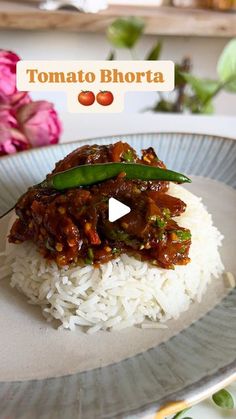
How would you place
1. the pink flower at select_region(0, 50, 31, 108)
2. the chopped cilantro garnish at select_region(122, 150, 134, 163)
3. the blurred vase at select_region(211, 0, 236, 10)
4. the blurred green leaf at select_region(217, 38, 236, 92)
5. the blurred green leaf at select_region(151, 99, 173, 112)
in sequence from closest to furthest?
the chopped cilantro garnish at select_region(122, 150, 134, 163)
the pink flower at select_region(0, 50, 31, 108)
the blurred green leaf at select_region(217, 38, 236, 92)
the blurred green leaf at select_region(151, 99, 173, 112)
the blurred vase at select_region(211, 0, 236, 10)

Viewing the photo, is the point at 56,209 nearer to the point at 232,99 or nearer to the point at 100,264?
the point at 100,264

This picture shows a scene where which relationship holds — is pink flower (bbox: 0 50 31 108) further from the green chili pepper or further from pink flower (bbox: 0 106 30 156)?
the green chili pepper

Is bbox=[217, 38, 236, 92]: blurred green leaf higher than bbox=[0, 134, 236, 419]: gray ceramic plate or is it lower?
higher

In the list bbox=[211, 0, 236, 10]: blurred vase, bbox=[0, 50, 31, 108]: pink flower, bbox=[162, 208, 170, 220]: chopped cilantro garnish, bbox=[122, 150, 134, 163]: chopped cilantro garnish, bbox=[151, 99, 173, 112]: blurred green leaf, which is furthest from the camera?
bbox=[211, 0, 236, 10]: blurred vase

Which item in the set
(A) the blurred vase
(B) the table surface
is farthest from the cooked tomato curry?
(A) the blurred vase

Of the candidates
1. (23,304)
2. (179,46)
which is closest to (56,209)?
(23,304)

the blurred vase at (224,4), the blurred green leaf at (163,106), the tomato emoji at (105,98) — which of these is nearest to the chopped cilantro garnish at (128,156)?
the tomato emoji at (105,98)
